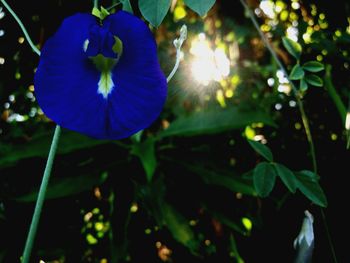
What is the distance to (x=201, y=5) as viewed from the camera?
1.70 feet

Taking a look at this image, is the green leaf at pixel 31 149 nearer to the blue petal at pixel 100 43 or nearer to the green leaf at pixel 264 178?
the green leaf at pixel 264 178

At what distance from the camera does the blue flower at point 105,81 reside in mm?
489

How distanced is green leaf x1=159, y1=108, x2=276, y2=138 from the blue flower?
71 cm

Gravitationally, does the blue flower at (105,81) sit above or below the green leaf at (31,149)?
above

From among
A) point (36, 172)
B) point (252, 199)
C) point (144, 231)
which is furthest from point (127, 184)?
point (252, 199)

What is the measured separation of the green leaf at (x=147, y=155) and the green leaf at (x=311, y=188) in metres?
0.42

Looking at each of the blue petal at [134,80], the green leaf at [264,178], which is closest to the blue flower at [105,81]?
the blue petal at [134,80]

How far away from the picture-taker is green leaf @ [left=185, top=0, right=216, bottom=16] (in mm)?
511

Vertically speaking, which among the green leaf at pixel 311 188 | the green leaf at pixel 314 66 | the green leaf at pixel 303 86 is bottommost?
the green leaf at pixel 311 188

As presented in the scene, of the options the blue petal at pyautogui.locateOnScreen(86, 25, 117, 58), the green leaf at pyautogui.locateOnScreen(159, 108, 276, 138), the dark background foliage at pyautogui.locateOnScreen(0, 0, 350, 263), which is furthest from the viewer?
the green leaf at pyautogui.locateOnScreen(159, 108, 276, 138)

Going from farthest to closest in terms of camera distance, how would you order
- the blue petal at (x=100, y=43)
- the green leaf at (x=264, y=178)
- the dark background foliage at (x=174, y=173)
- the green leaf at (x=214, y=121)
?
the green leaf at (x=214, y=121) < the dark background foliage at (x=174, y=173) < the green leaf at (x=264, y=178) < the blue petal at (x=100, y=43)

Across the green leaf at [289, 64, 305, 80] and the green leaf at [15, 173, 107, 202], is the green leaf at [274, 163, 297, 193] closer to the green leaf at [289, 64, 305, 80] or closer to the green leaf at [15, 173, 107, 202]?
the green leaf at [289, 64, 305, 80]

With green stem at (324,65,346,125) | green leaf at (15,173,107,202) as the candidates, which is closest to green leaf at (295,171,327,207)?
green stem at (324,65,346,125)

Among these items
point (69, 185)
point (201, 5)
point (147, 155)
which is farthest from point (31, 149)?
point (201, 5)
